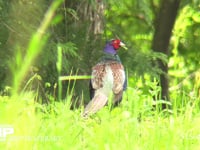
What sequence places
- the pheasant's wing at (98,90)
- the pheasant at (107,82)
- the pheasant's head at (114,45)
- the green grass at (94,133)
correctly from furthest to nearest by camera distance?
the pheasant's head at (114,45) < the pheasant at (107,82) < the pheasant's wing at (98,90) < the green grass at (94,133)

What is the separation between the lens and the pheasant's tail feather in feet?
19.6

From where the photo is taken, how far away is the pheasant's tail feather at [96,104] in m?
5.98

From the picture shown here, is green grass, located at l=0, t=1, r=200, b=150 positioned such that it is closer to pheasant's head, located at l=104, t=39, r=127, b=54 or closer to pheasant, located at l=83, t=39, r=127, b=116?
pheasant, located at l=83, t=39, r=127, b=116

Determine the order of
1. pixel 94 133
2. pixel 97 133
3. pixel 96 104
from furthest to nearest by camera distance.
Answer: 1. pixel 96 104
2. pixel 94 133
3. pixel 97 133

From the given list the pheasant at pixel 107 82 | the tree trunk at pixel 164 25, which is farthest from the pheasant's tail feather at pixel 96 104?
the tree trunk at pixel 164 25

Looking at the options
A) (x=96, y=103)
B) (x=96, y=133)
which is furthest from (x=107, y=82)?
(x=96, y=133)

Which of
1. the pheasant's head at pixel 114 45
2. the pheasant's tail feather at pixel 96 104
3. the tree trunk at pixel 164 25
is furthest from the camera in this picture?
the tree trunk at pixel 164 25

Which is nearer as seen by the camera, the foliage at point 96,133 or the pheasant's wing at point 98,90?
the foliage at point 96,133

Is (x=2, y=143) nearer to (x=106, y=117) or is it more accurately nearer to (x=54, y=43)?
(x=106, y=117)

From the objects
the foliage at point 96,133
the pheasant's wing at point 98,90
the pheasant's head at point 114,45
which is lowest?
the foliage at point 96,133

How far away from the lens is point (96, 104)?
21.4 ft

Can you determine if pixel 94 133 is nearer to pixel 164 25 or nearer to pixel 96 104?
pixel 96 104

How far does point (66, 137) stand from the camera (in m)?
3.68

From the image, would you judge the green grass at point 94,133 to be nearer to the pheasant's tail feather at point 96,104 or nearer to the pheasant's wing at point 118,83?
the pheasant's tail feather at point 96,104
